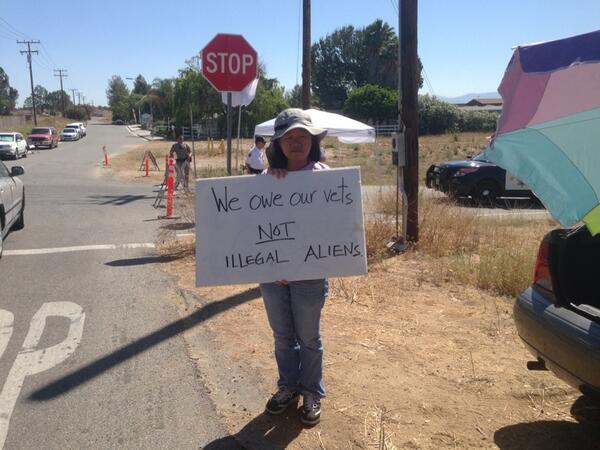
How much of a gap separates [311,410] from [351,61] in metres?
97.7

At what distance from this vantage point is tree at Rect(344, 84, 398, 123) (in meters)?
70.1

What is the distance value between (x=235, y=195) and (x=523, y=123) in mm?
1692

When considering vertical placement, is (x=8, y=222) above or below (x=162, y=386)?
above

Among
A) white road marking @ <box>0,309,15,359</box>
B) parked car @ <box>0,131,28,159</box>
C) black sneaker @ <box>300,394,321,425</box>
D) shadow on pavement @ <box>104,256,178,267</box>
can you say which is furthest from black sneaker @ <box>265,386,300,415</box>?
parked car @ <box>0,131,28,159</box>

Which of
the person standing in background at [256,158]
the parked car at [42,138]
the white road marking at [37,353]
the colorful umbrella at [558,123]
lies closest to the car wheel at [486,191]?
the person standing in background at [256,158]

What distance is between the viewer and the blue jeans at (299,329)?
10.8ft

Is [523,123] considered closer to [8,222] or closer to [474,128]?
[8,222]

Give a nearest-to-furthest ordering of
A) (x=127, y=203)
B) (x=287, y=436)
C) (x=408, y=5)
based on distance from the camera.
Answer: (x=287, y=436) → (x=408, y=5) → (x=127, y=203)

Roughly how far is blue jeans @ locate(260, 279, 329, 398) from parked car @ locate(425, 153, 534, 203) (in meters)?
12.6

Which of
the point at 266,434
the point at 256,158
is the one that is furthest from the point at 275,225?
the point at 256,158

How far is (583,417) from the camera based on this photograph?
3.34m

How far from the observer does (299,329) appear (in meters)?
3.33

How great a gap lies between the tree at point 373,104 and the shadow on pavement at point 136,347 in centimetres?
6586

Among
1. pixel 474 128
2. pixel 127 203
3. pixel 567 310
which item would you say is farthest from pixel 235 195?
pixel 474 128
